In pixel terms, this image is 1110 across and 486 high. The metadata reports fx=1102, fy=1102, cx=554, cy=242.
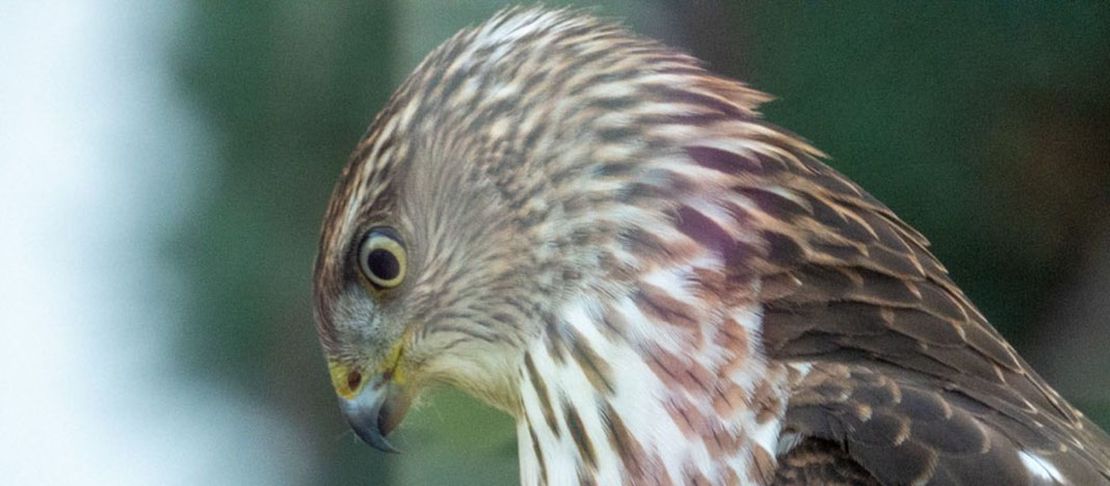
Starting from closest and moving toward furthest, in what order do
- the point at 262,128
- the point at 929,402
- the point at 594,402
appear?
the point at 929,402 < the point at 594,402 < the point at 262,128

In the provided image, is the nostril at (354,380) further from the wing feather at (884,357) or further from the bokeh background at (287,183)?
the wing feather at (884,357)

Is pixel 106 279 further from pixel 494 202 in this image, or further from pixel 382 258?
pixel 494 202

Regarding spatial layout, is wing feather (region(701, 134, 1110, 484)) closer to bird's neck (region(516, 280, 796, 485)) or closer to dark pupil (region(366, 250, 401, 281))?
bird's neck (region(516, 280, 796, 485))

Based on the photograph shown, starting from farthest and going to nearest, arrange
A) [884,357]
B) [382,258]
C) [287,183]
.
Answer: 1. [287,183]
2. [382,258]
3. [884,357]

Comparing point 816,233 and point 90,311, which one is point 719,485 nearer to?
point 816,233

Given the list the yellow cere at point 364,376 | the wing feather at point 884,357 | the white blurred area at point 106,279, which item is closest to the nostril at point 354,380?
the yellow cere at point 364,376

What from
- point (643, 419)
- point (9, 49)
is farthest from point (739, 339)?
point (9, 49)

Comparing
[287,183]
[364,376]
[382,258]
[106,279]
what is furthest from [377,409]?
[106,279]
